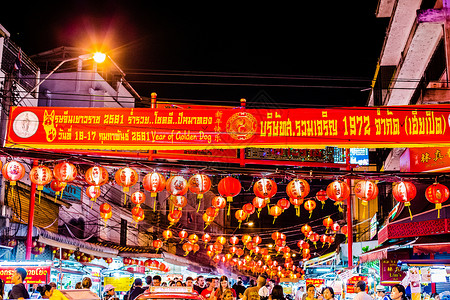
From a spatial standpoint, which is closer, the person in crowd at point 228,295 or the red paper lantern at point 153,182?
the person in crowd at point 228,295

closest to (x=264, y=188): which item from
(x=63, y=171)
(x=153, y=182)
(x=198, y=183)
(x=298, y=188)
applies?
(x=298, y=188)

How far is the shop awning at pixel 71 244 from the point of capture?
17.1m

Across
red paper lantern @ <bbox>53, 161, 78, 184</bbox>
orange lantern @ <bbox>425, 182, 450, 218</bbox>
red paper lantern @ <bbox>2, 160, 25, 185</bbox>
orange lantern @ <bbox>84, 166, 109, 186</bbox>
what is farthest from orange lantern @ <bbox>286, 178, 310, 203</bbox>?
red paper lantern @ <bbox>2, 160, 25, 185</bbox>

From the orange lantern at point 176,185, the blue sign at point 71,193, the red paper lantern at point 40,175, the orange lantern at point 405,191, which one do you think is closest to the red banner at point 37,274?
the red paper lantern at point 40,175

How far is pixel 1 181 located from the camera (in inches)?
688

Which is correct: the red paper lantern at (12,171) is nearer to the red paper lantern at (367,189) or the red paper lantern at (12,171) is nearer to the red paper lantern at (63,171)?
the red paper lantern at (63,171)

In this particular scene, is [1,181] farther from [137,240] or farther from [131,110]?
[137,240]

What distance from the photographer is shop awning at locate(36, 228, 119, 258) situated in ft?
56.1

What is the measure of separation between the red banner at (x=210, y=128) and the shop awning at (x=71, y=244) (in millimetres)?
4647

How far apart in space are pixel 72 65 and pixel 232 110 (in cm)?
1773

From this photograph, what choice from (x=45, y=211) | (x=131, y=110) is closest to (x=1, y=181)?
(x=45, y=211)

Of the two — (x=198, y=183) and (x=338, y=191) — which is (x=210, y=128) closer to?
(x=198, y=183)

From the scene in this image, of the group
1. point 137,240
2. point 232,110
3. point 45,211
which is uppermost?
point 232,110

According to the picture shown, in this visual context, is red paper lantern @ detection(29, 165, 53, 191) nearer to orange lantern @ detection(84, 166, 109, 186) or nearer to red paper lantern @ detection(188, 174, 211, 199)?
orange lantern @ detection(84, 166, 109, 186)
